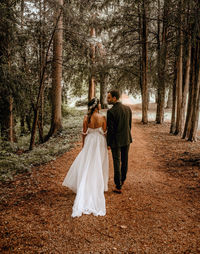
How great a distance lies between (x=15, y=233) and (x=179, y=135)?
9.58 metres

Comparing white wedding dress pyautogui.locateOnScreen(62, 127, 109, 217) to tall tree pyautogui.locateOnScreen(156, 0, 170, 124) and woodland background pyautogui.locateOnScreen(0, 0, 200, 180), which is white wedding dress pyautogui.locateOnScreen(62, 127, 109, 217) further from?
tall tree pyautogui.locateOnScreen(156, 0, 170, 124)

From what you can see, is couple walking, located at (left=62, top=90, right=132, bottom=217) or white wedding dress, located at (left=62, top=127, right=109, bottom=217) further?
couple walking, located at (left=62, top=90, right=132, bottom=217)

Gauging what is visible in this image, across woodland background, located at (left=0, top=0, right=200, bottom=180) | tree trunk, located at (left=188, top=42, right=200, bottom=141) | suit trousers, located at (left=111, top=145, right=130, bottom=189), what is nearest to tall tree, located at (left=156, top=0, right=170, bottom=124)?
woodland background, located at (left=0, top=0, right=200, bottom=180)

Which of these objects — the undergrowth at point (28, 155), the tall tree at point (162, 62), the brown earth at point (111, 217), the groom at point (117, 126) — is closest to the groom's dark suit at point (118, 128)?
the groom at point (117, 126)

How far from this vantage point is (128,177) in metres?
5.52

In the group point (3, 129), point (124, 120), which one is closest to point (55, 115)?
point (3, 129)

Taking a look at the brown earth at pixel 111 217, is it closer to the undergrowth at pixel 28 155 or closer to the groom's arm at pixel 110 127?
the undergrowth at pixel 28 155

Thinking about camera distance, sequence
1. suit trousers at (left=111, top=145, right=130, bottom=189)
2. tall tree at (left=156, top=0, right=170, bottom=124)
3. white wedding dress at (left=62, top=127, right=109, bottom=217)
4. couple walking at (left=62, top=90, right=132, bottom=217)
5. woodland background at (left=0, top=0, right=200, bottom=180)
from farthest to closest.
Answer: tall tree at (left=156, top=0, right=170, bottom=124) < woodland background at (left=0, top=0, right=200, bottom=180) < suit trousers at (left=111, top=145, right=130, bottom=189) < couple walking at (left=62, top=90, right=132, bottom=217) < white wedding dress at (left=62, top=127, right=109, bottom=217)

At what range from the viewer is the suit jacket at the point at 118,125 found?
3.96 meters

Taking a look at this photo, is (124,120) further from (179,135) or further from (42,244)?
(179,135)

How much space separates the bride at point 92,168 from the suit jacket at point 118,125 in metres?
0.15

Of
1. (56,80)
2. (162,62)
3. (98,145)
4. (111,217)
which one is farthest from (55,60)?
(111,217)

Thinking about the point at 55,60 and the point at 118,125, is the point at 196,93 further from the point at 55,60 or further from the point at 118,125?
the point at 55,60

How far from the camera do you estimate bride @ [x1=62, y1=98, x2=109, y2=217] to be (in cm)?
362
